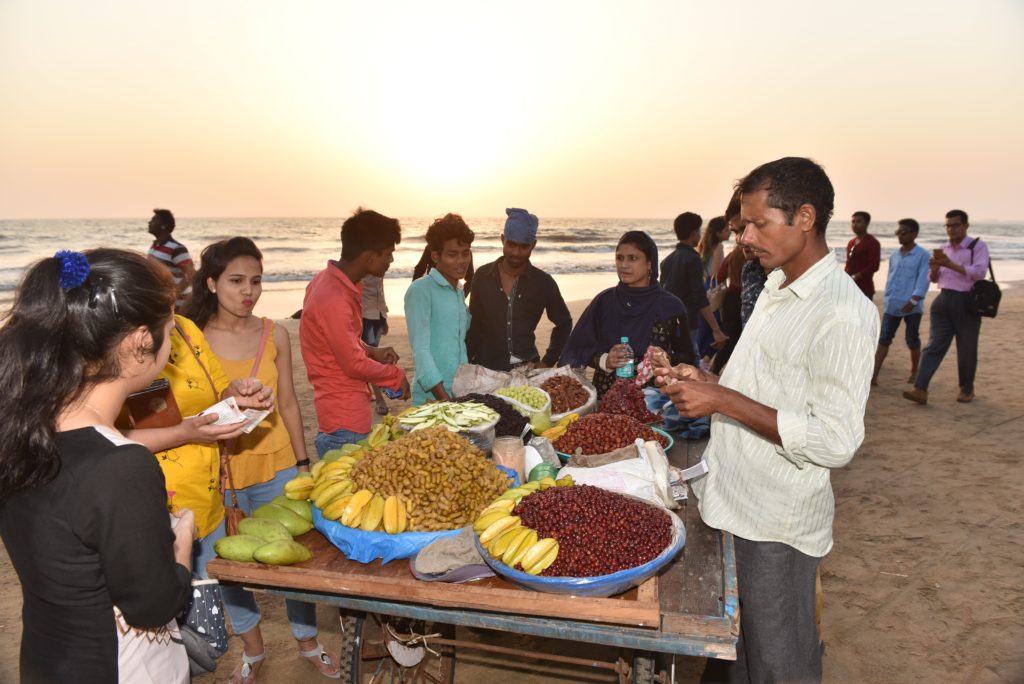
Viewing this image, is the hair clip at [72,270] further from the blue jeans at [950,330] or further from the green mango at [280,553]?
the blue jeans at [950,330]

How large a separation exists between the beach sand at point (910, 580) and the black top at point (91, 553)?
1415 mm

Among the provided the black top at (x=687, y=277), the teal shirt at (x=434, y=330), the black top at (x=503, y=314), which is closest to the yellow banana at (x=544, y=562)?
the teal shirt at (x=434, y=330)

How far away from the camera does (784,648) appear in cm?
256

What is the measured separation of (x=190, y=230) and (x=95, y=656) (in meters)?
51.9

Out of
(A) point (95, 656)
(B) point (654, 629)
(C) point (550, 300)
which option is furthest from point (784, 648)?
(C) point (550, 300)

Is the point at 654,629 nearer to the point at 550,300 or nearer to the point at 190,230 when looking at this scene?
the point at 550,300

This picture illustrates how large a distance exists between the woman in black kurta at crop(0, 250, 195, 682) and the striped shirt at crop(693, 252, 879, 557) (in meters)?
2.00

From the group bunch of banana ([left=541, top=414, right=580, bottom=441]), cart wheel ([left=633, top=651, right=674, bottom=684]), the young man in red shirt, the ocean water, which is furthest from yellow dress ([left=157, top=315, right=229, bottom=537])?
the ocean water

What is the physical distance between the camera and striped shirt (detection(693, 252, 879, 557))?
85.9 inches

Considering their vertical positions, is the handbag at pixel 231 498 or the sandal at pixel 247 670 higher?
the handbag at pixel 231 498

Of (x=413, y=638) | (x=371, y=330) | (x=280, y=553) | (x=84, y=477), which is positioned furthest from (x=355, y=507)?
(x=371, y=330)

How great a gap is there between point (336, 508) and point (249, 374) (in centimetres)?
133

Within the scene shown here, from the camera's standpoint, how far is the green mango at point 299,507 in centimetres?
268

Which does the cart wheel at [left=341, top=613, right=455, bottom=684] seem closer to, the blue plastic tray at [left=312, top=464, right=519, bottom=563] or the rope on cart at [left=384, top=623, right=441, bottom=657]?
the rope on cart at [left=384, top=623, right=441, bottom=657]
